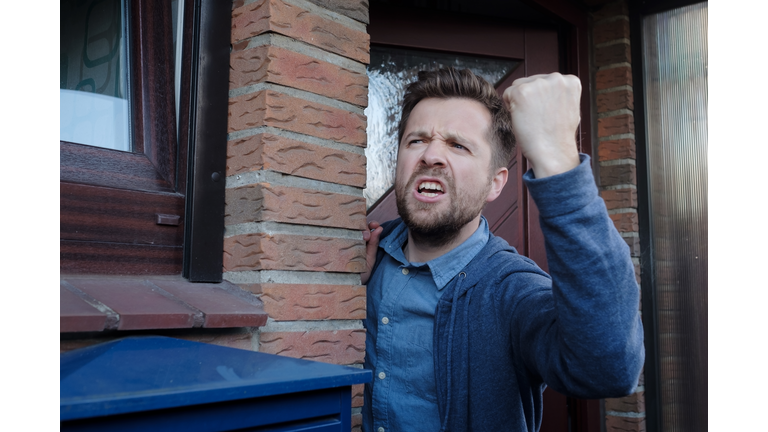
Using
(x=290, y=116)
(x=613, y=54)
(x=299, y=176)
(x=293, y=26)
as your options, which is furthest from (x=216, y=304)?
(x=613, y=54)

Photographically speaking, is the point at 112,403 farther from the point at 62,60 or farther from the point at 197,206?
the point at 62,60

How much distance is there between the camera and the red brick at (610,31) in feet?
9.25

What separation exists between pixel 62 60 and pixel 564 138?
3.90ft

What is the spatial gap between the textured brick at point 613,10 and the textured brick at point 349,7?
1663 millimetres

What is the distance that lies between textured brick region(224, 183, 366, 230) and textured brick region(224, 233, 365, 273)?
43 mm

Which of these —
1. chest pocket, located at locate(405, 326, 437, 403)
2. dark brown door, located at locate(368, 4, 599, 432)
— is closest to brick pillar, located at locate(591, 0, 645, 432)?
dark brown door, located at locate(368, 4, 599, 432)

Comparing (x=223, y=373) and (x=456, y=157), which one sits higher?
(x=456, y=157)

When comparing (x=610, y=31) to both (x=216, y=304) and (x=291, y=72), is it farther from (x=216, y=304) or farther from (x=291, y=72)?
(x=216, y=304)

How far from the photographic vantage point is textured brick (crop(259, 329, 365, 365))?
140 centimetres

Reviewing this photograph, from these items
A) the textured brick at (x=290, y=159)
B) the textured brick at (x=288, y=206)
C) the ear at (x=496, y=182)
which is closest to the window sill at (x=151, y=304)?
the textured brick at (x=288, y=206)

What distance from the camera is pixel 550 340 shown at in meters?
1.28

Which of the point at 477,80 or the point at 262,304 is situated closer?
the point at 262,304

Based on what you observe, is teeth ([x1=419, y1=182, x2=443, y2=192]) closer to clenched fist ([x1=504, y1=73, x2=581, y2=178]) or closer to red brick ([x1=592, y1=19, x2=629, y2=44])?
clenched fist ([x1=504, y1=73, x2=581, y2=178])

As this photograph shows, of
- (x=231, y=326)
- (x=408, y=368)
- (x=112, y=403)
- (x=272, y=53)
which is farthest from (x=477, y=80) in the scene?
(x=112, y=403)
